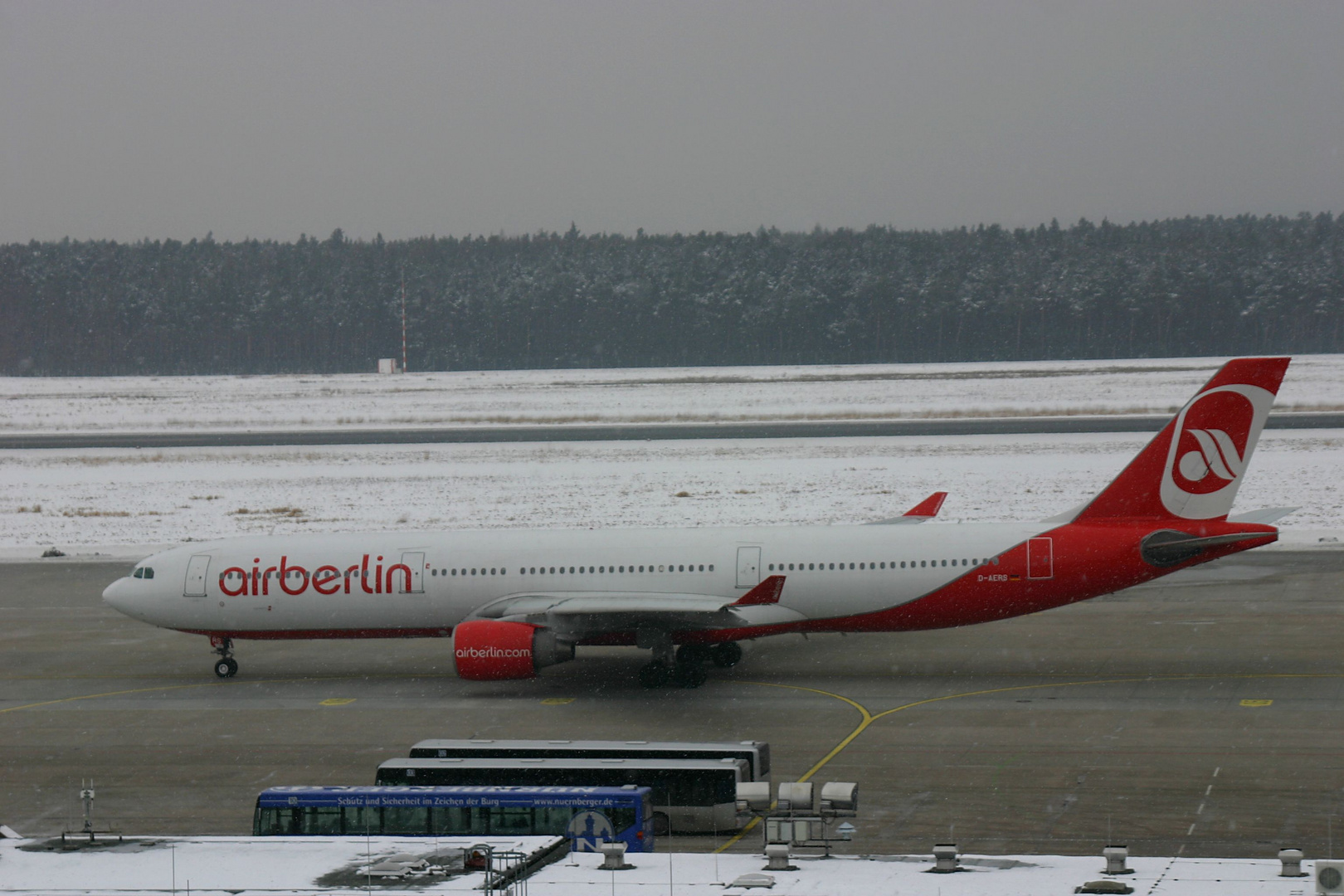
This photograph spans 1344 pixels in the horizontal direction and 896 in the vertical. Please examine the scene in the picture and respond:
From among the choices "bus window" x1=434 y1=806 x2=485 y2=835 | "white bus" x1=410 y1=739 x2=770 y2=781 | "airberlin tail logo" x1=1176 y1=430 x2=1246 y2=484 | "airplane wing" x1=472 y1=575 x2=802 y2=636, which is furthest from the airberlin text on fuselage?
"airberlin tail logo" x1=1176 y1=430 x2=1246 y2=484

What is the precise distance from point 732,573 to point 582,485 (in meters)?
29.6

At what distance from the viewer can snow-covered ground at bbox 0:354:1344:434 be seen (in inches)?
3622

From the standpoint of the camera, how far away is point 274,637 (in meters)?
34.0

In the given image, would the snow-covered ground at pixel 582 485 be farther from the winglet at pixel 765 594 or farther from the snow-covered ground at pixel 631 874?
the snow-covered ground at pixel 631 874

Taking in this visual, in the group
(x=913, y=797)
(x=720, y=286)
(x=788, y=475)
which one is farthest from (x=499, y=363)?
(x=913, y=797)

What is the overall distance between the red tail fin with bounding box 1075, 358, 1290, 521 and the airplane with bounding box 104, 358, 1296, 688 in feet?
0.12

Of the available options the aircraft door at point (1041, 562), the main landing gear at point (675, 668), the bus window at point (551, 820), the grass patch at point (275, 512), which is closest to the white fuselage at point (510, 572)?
the aircraft door at point (1041, 562)

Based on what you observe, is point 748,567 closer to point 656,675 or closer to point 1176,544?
point 656,675

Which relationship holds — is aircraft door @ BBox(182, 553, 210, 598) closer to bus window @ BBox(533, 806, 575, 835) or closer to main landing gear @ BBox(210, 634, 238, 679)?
main landing gear @ BBox(210, 634, 238, 679)

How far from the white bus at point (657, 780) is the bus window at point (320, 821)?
79.7 inches

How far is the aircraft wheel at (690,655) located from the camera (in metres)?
31.1

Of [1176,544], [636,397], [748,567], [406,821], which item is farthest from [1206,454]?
[636,397]

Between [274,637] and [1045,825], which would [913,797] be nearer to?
[1045,825]

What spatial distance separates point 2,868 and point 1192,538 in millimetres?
24359
